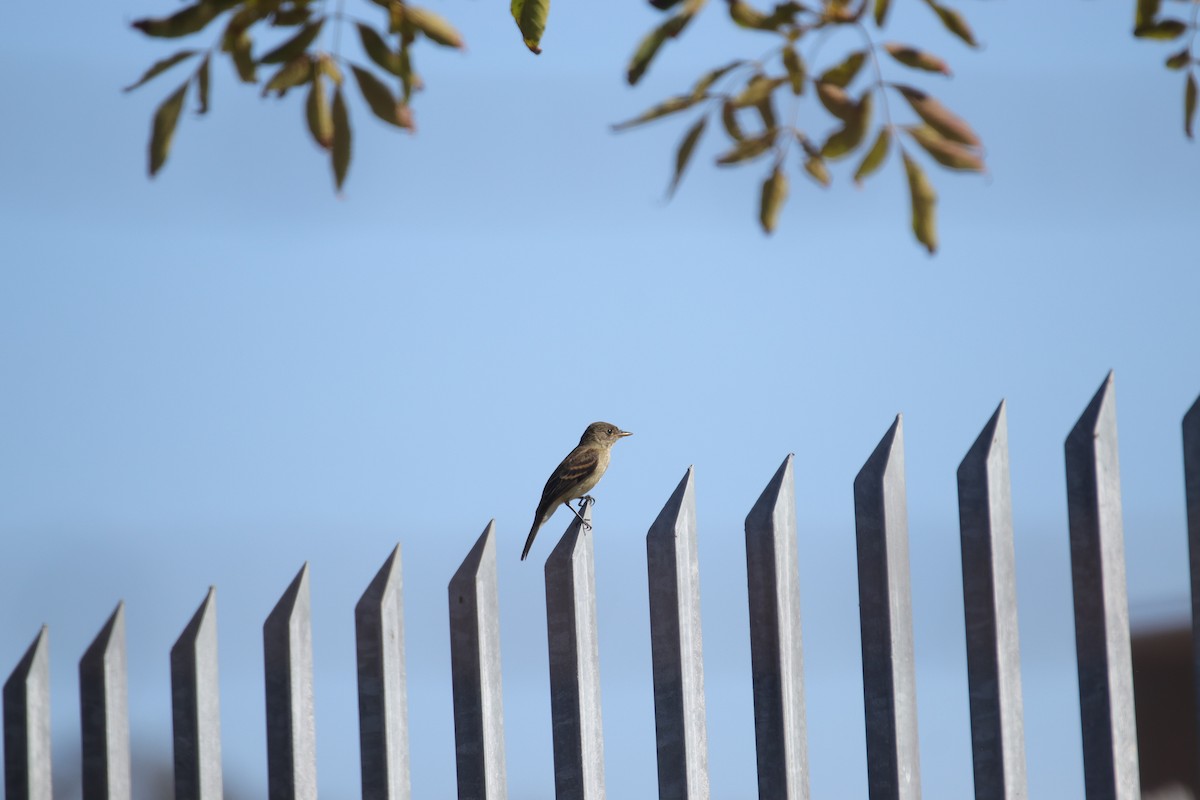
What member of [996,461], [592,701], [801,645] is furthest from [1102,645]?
[592,701]

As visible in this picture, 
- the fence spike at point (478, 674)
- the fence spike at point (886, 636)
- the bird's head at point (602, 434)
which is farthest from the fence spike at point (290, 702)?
the bird's head at point (602, 434)

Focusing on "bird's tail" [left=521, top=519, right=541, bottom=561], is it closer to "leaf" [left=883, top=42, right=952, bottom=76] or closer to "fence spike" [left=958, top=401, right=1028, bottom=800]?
"fence spike" [left=958, top=401, right=1028, bottom=800]

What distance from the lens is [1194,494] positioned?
10.4 ft

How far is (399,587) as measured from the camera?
3.72m

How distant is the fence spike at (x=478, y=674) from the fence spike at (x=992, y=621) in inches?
46.5

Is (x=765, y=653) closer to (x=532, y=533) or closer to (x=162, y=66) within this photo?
(x=162, y=66)

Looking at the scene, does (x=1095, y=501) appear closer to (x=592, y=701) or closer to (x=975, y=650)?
(x=975, y=650)

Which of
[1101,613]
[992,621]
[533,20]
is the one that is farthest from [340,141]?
[1101,613]

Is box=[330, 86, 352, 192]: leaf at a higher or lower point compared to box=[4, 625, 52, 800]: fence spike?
higher

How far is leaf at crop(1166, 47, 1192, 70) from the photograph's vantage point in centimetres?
291

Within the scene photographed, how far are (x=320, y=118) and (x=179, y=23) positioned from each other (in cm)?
28

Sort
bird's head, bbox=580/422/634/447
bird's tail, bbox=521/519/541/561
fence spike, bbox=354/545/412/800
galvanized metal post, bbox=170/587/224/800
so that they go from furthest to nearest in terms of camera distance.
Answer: bird's head, bbox=580/422/634/447
bird's tail, bbox=521/519/541/561
galvanized metal post, bbox=170/587/224/800
fence spike, bbox=354/545/412/800

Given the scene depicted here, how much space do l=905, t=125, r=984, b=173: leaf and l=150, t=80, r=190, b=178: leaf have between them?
50.2 inches

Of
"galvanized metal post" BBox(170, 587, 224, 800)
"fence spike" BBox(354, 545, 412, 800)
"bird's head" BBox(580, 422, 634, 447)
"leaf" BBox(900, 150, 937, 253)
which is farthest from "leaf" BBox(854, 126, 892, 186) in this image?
"bird's head" BBox(580, 422, 634, 447)
